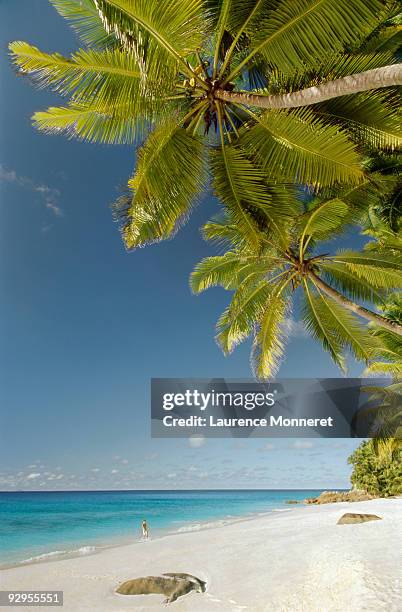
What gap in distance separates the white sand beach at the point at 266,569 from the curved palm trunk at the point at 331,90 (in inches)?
190

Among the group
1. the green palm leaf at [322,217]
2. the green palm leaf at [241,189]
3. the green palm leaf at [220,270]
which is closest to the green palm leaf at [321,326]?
the green palm leaf at [220,270]

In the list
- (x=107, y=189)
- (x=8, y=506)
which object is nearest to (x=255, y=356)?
(x=107, y=189)

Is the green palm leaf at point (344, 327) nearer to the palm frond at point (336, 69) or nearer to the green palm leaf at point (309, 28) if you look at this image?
the palm frond at point (336, 69)

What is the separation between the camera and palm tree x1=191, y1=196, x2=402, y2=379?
461 centimetres

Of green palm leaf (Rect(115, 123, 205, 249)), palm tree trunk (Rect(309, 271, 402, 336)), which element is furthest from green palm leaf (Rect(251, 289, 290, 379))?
green palm leaf (Rect(115, 123, 205, 249))

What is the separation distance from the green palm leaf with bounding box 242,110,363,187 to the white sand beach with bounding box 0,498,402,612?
4258mm

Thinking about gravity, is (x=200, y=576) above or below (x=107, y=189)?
below

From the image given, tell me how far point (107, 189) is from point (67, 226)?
3.57 metres

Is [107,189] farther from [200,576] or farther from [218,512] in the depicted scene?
[218,512]

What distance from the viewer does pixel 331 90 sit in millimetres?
2602

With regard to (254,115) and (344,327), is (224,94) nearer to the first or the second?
(254,115)

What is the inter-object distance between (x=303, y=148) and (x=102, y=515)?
77.2 ft

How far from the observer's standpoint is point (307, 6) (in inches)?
109

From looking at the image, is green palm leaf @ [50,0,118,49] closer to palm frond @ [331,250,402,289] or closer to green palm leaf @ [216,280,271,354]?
palm frond @ [331,250,402,289]
